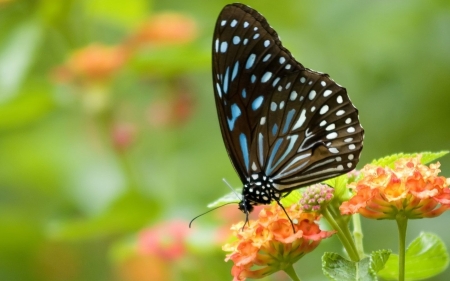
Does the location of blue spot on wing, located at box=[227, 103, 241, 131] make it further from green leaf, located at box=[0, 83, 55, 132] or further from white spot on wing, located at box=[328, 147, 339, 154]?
green leaf, located at box=[0, 83, 55, 132]

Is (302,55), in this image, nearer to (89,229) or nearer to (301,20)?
(301,20)

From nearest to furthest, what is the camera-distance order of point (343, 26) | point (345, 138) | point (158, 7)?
point (345, 138) → point (343, 26) → point (158, 7)

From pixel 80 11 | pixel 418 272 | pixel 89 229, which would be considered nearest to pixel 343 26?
pixel 80 11

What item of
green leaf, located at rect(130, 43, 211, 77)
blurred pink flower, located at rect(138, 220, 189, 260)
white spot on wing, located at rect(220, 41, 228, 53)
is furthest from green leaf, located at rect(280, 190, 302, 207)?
green leaf, located at rect(130, 43, 211, 77)

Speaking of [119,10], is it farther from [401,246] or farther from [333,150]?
[401,246]

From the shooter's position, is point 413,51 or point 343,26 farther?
point 343,26

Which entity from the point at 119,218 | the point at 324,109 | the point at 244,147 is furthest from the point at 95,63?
the point at 324,109
